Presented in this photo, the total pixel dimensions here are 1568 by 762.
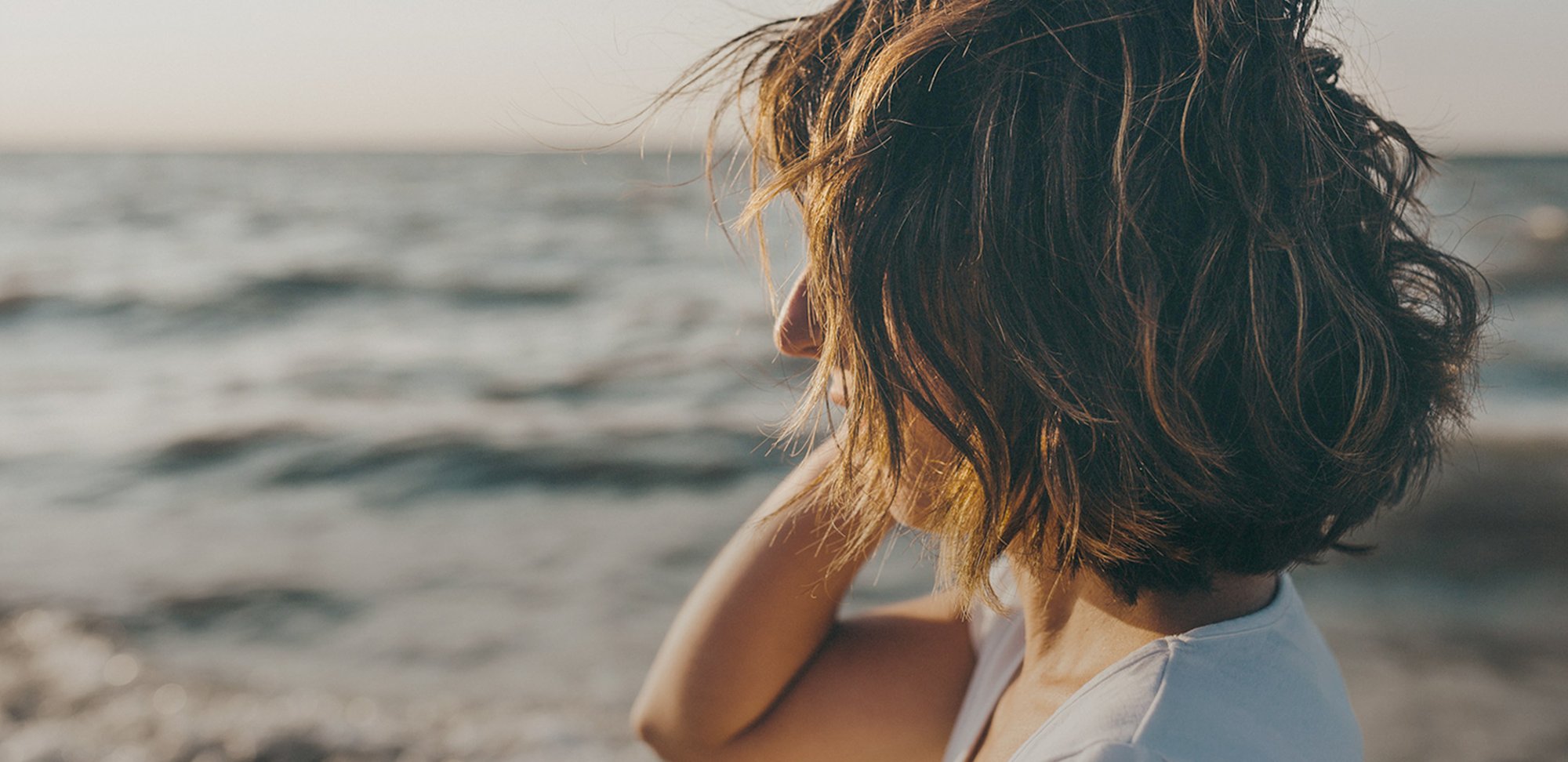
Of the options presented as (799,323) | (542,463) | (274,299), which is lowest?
(274,299)

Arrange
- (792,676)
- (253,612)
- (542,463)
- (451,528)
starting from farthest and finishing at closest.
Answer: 1. (542,463)
2. (451,528)
3. (253,612)
4. (792,676)

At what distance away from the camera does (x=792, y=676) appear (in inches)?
63.6

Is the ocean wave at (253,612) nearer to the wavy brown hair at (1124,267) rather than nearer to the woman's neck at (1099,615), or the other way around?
the woman's neck at (1099,615)

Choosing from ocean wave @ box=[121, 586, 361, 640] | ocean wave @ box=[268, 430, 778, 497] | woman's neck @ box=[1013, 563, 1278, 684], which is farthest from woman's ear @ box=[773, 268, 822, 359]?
ocean wave @ box=[268, 430, 778, 497]

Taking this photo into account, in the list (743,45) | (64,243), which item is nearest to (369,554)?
(743,45)

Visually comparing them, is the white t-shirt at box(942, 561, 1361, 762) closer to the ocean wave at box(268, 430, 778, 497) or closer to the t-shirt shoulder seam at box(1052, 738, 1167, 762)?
the t-shirt shoulder seam at box(1052, 738, 1167, 762)

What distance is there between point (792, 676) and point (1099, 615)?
1.78 feet

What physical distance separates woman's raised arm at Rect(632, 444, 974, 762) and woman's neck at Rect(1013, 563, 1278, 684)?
247 mm

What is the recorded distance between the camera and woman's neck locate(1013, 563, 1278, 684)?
3.88 ft

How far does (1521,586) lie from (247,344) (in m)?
9.51

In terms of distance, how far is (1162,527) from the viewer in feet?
3.71

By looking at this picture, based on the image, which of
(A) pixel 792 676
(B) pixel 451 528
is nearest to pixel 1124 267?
(A) pixel 792 676

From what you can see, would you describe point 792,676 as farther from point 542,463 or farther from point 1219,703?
point 542,463

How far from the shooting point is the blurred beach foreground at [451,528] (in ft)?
10.6
